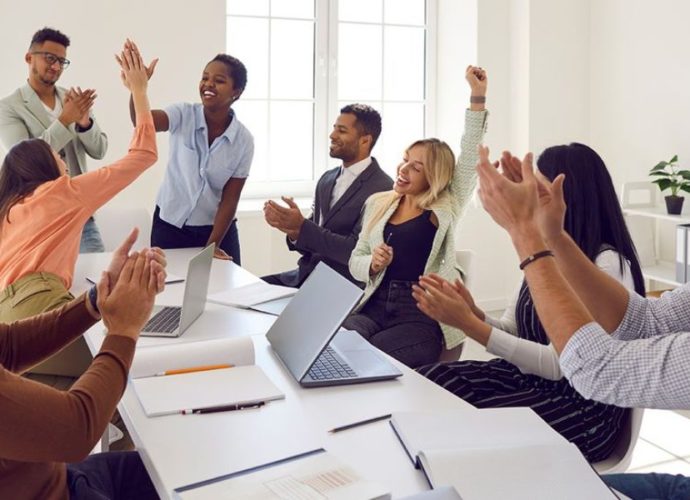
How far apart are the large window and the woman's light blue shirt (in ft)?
5.02

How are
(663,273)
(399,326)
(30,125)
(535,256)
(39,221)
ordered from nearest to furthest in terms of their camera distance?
(535,256) → (39,221) → (399,326) → (30,125) → (663,273)

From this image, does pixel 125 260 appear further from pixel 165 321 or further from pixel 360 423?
pixel 165 321

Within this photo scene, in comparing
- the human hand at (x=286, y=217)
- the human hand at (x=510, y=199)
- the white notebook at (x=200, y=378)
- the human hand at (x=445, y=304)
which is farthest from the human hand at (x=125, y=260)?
the human hand at (x=286, y=217)

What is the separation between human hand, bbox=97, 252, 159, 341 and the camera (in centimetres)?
127

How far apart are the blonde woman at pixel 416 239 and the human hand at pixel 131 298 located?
4.10 ft

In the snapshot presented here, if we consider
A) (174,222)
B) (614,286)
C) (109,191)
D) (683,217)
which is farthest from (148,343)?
(683,217)

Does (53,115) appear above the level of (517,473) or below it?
above

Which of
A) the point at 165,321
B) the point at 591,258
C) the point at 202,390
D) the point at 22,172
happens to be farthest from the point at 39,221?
the point at 591,258

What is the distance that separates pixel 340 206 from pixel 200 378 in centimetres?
178

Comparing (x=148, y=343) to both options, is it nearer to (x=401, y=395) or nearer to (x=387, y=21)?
(x=401, y=395)

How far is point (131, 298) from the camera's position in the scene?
4.27 ft

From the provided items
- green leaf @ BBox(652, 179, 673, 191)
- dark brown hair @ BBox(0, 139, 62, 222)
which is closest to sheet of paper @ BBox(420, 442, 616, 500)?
A: dark brown hair @ BBox(0, 139, 62, 222)

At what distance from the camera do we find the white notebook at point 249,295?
234 centimetres

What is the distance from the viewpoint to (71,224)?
7.77ft
